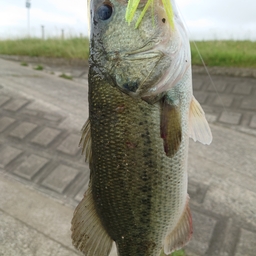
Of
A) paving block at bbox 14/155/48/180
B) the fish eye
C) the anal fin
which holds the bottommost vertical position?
paving block at bbox 14/155/48/180

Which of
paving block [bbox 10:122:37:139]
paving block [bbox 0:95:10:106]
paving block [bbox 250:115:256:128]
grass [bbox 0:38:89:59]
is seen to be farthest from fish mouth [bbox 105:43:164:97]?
grass [bbox 0:38:89:59]

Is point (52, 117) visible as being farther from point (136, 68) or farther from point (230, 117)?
point (136, 68)

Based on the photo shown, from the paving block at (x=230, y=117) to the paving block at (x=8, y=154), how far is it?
346 centimetres

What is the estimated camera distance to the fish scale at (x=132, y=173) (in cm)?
156

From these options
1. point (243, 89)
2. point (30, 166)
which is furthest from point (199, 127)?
point (243, 89)

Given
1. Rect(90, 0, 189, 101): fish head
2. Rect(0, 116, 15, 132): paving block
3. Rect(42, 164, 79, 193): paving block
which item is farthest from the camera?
Rect(0, 116, 15, 132): paving block

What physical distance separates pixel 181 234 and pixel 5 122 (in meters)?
4.31

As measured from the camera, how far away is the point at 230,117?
5969 millimetres

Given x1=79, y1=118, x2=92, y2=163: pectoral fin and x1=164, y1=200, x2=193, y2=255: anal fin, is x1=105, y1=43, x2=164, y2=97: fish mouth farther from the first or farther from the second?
x1=164, y1=200, x2=193, y2=255: anal fin

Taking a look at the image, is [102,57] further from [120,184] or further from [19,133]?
[19,133]

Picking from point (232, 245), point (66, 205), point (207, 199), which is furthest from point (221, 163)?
point (66, 205)

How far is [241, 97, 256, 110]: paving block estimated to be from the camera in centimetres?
606

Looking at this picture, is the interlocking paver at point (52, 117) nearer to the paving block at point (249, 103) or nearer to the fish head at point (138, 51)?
the paving block at point (249, 103)

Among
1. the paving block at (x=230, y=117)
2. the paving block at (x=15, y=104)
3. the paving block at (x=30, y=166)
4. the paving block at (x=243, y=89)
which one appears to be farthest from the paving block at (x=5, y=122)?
the paving block at (x=243, y=89)
